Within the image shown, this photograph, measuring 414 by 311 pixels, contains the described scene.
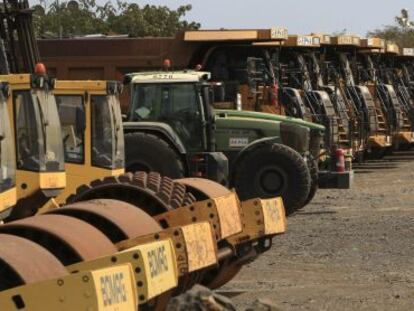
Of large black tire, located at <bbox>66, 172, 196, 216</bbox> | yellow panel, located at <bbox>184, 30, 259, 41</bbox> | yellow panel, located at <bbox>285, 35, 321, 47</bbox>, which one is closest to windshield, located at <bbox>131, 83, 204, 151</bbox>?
yellow panel, located at <bbox>184, 30, 259, 41</bbox>

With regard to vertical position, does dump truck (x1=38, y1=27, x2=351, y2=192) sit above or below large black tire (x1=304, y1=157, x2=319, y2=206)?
above

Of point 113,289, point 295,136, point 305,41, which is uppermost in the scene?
point 305,41

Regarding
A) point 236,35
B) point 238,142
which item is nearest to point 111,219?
point 238,142

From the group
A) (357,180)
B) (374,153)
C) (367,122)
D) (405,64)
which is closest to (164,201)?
(357,180)

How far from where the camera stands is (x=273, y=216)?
37.4ft

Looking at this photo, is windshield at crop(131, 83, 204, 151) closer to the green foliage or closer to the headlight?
the headlight

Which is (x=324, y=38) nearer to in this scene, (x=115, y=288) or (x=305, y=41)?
(x=305, y=41)

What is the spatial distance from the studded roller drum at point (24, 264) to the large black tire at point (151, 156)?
11166mm

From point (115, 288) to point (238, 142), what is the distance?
1307 cm

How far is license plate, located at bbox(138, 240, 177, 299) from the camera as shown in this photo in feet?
24.9

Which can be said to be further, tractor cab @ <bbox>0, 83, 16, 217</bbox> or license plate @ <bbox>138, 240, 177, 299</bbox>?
tractor cab @ <bbox>0, 83, 16, 217</bbox>

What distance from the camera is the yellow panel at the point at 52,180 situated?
993 cm

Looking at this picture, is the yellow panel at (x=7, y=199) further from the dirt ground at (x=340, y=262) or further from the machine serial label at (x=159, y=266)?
the dirt ground at (x=340, y=262)

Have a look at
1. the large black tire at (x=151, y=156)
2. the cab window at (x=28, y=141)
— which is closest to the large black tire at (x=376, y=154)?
the large black tire at (x=151, y=156)
